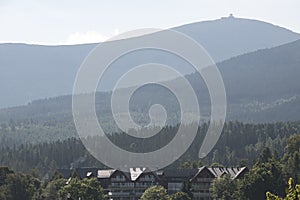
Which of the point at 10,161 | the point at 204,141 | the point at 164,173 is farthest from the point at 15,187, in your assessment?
the point at 204,141

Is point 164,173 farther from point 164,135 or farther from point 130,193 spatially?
point 164,135

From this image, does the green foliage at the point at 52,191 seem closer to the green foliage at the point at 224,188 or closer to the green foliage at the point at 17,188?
the green foliage at the point at 17,188

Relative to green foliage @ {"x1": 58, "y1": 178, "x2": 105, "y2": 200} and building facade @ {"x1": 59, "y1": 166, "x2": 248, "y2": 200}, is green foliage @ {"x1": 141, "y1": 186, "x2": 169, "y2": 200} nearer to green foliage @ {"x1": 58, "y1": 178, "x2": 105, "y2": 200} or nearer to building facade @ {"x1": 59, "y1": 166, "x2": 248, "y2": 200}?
green foliage @ {"x1": 58, "y1": 178, "x2": 105, "y2": 200}

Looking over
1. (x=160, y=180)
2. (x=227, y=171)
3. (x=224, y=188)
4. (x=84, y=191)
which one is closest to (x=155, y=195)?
(x=84, y=191)

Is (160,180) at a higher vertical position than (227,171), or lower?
lower

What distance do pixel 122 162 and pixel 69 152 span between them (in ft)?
37.1

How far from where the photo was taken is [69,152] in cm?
13362

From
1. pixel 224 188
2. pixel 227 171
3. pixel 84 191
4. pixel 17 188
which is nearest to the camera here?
pixel 84 191

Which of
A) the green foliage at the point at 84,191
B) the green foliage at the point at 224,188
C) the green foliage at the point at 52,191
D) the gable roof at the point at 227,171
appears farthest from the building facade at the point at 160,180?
the green foliage at the point at 84,191

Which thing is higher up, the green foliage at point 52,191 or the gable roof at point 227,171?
the gable roof at point 227,171

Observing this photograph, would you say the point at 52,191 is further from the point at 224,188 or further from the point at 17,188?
the point at 224,188

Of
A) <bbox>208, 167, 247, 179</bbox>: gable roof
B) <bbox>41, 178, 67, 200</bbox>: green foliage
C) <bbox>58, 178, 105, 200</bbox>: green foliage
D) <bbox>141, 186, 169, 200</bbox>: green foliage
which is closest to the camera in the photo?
<bbox>58, 178, 105, 200</bbox>: green foliage

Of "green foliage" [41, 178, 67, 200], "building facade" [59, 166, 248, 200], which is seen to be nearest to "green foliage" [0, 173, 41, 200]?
"green foliage" [41, 178, 67, 200]

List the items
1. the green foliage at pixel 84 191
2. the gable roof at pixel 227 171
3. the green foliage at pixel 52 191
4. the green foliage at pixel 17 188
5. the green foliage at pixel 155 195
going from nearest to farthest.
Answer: the green foliage at pixel 84 191 → the green foliage at pixel 17 188 → the green foliage at pixel 155 195 → the green foliage at pixel 52 191 → the gable roof at pixel 227 171
